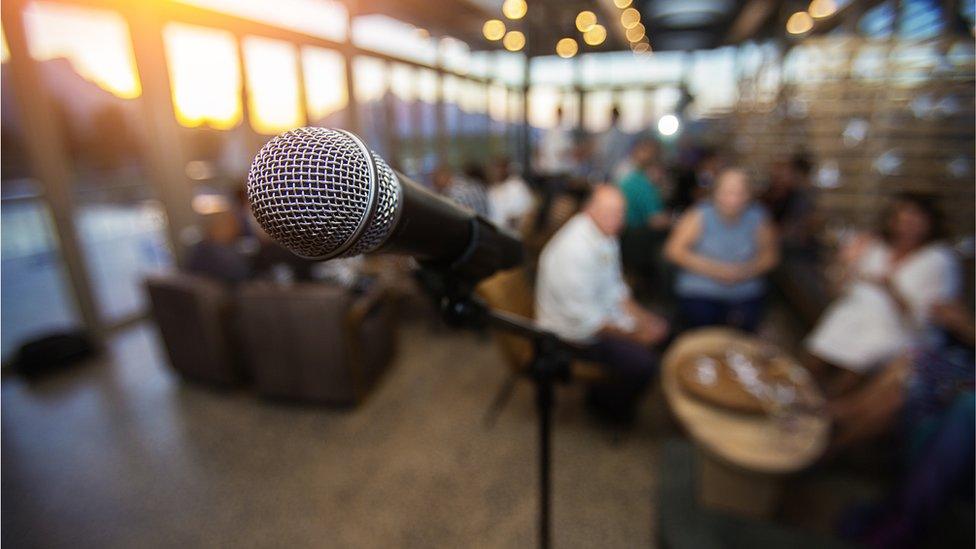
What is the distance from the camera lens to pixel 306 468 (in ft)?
7.86

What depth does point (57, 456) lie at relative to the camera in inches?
98.7

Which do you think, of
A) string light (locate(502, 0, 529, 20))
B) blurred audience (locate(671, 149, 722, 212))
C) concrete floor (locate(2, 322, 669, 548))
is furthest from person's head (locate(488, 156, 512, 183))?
concrete floor (locate(2, 322, 669, 548))

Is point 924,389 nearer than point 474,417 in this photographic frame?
Yes

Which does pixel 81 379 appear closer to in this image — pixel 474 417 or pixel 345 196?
pixel 474 417

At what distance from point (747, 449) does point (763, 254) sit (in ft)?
5.18

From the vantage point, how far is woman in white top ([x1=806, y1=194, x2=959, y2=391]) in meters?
2.25

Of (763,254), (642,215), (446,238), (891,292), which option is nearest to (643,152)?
(642,215)

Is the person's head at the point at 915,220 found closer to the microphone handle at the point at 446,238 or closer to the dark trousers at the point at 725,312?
the dark trousers at the point at 725,312

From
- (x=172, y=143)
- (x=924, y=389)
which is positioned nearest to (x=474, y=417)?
(x=924, y=389)

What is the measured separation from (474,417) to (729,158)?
824 cm

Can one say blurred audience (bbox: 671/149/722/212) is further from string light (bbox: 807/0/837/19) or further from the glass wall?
the glass wall

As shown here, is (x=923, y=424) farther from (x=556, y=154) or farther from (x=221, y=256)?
(x=556, y=154)

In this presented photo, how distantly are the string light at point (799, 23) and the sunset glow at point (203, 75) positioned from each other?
21.3ft

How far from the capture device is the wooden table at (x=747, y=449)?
1.78 m
